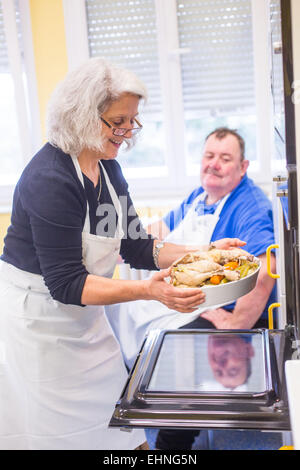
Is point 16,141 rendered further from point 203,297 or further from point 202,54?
point 203,297

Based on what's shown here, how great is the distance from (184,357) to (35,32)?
221 centimetres

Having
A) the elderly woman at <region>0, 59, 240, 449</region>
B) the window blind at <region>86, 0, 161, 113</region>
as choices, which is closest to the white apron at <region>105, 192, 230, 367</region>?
the elderly woman at <region>0, 59, 240, 449</region>

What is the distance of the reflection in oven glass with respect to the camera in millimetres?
1069

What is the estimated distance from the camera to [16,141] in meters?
3.09

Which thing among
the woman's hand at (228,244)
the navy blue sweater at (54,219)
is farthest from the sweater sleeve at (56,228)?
the woman's hand at (228,244)

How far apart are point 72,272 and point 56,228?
0.38 ft

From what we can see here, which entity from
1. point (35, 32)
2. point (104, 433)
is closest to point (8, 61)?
point (35, 32)

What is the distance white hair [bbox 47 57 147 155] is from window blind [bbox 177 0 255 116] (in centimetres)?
154

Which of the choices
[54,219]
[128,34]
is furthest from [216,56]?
[54,219]

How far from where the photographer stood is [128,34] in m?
2.84

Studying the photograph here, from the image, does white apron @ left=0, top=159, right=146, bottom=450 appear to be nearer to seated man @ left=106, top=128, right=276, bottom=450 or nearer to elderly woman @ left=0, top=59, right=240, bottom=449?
elderly woman @ left=0, top=59, right=240, bottom=449

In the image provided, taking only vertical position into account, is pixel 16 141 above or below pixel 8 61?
below

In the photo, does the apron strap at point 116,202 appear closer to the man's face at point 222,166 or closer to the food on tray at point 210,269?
the food on tray at point 210,269

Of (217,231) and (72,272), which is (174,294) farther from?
(217,231)
